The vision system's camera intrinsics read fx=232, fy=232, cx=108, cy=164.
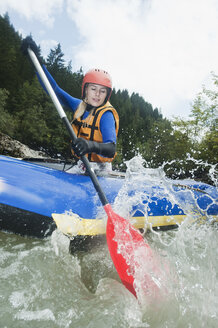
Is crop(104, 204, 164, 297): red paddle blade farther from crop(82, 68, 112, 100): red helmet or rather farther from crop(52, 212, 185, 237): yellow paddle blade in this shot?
crop(82, 68, 112, 100): red helmet

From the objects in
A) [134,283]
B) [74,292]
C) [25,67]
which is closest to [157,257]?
[134,283]

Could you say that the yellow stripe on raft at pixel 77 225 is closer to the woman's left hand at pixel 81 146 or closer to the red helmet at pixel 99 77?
the woman's left hand at pixel 81 146

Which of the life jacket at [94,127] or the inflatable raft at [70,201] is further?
the life jacket at [94,127]

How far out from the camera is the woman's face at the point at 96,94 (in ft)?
9.42

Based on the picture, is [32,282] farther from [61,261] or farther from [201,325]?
[201,325]

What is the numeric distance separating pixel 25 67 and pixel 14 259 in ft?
117

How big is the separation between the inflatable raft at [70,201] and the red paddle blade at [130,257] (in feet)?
0.44

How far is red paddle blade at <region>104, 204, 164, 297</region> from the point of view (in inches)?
64.1

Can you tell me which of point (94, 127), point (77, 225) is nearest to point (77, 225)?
point (77, 225)

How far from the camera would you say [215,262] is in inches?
93.5

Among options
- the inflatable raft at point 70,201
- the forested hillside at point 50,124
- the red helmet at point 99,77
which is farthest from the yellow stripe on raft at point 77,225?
the forested hillside at point 50,124

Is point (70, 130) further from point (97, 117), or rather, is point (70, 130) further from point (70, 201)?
point (70, 201)

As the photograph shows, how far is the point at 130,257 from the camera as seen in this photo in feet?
6.02

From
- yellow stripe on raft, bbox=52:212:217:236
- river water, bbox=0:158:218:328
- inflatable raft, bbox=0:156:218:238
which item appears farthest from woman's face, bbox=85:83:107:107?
river water, bbox=0:158:218:328
